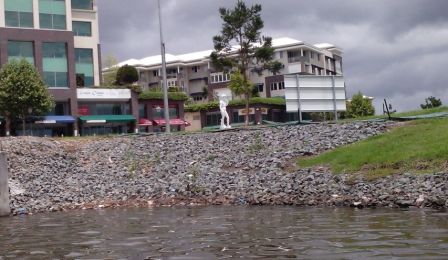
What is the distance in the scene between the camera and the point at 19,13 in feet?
234

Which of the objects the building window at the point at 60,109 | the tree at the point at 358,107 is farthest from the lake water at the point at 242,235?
the tree at the point at 358,107

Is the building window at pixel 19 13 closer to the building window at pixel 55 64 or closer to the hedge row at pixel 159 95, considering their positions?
the building window at pixel 55 64

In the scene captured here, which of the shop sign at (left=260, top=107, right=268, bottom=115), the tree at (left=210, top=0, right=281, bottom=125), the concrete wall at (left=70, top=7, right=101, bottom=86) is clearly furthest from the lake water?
the shop sign at (left=260, top=107, right=268, bottom=115)

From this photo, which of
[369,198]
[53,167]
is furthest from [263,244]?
[53,167]

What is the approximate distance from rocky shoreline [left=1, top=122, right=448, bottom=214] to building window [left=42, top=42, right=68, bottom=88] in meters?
41.0

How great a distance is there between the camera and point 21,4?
235ft

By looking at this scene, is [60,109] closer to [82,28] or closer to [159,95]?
[82,28]

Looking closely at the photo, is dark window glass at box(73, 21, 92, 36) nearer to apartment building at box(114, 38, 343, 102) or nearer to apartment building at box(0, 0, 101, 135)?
apartment building at box(0, 0, 101, 135)

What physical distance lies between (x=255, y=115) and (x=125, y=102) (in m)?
22.6

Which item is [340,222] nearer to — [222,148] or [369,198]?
[369,198]

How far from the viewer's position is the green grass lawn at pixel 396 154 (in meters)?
18.6

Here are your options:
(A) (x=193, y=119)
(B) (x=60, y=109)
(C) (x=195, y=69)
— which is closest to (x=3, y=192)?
(B) (x=60, y=109)

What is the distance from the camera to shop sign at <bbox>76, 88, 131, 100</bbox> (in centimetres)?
7581

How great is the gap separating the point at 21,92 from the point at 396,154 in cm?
5031
